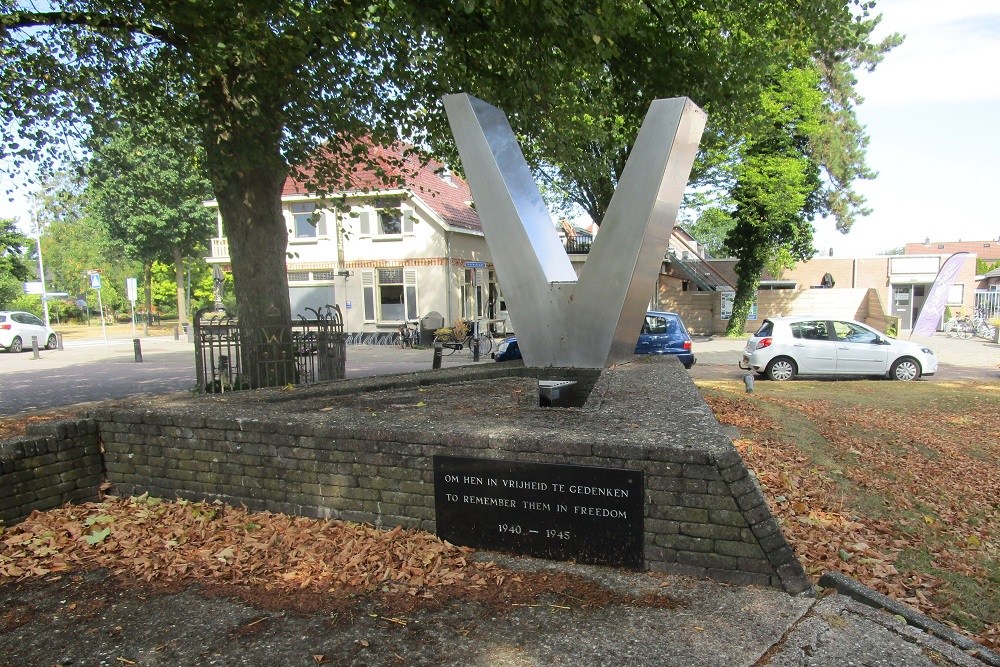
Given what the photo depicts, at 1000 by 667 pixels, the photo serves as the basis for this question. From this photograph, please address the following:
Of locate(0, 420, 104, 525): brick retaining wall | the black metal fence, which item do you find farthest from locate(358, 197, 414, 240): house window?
locate(0, 420, 104, 525): brick retaining wall

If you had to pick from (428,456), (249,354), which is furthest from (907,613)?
(249,354)

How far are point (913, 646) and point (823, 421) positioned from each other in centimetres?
640

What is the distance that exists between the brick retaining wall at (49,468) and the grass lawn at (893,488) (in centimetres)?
581

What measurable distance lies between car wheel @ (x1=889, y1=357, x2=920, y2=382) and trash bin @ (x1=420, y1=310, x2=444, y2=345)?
16169 mm

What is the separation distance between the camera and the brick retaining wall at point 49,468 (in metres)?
5.07

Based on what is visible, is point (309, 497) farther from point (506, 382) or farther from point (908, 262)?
point (908, 262)

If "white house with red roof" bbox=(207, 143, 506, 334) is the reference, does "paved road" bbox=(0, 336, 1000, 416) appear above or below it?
below

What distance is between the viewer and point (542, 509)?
13.7 feet

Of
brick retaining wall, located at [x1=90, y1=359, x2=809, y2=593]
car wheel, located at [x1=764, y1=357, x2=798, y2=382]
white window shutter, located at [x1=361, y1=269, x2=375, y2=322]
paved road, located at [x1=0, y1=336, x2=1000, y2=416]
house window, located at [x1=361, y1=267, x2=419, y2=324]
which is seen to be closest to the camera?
brick retaining wall, located at [x1=90, y1=359, x2=809, y2=593]

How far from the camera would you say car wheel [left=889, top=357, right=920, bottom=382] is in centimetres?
1475

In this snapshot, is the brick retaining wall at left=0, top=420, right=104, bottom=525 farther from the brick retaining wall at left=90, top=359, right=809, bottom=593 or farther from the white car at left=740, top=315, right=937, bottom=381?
the white car at left=740, top=315, right=937, bottom=381

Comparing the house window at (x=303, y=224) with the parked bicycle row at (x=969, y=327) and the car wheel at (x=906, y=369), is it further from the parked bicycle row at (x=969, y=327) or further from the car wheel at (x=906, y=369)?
the parked bicycle row at (x=969, y=327)

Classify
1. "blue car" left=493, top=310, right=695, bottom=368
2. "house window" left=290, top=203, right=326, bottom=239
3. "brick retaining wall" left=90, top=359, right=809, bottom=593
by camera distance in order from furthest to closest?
"house window" left=290, top=203, right=326, bottom=239 → "blue car" left=493, top=310, right=695, bottom=368 → "brick retaining wall" left=90, top=359, right=809, bottom=593

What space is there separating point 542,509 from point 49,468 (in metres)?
4.21
